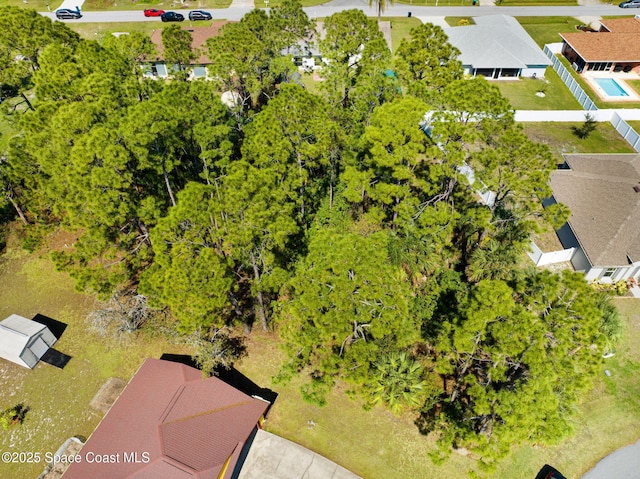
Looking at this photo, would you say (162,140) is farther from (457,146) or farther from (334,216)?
(457,146)

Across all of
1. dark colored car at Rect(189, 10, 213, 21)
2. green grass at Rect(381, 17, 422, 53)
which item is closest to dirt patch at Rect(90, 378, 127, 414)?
green grass at Rect(381, 17, 422, 53)

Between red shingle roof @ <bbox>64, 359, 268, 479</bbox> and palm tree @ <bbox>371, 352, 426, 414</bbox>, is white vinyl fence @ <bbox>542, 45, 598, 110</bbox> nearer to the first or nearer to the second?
palm tree @ <bbox>371, 352, 426, 414</bbox>

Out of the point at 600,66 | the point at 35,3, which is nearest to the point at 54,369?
the point at 600,66

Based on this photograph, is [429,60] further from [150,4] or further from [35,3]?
[35,3]

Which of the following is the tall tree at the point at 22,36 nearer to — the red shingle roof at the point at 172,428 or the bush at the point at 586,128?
the red shingle roof at the point at 172,428

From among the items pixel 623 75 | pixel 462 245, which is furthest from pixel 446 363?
pixel 623 75

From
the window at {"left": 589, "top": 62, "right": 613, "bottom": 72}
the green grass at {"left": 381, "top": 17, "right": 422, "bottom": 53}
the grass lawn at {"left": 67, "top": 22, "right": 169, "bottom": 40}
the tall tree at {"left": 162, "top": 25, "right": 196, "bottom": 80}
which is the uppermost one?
the tall tree at {"left": 162, "top": 25, "right": 196, "bottom": 80}

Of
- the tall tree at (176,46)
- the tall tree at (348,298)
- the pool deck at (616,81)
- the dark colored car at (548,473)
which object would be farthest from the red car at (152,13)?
the dark colored car at (548,473)
